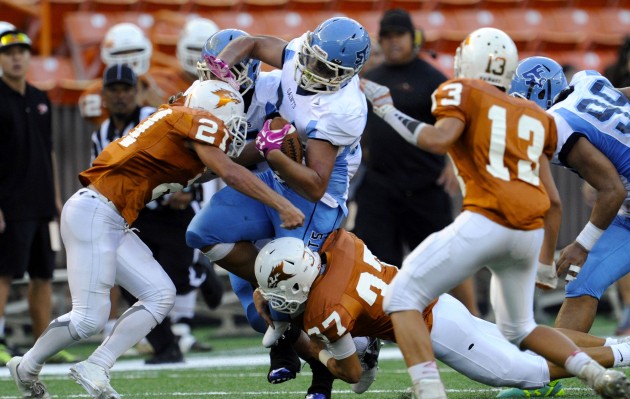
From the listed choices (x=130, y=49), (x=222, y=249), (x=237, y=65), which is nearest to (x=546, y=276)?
(x=222, y=249)

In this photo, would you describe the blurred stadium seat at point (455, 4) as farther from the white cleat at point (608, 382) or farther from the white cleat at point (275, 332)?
the white cleat at point (608, 382)

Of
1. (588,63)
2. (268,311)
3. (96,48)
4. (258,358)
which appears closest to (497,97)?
(268,311)

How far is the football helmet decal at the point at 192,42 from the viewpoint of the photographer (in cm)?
862

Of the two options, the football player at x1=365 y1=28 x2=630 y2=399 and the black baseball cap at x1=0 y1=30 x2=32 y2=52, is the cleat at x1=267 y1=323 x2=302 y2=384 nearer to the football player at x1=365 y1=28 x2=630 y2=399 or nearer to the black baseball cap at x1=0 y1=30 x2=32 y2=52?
the football player at x1=365 y1=28 x2=630 y2=399

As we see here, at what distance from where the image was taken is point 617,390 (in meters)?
4.28

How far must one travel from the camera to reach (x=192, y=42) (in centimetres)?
874

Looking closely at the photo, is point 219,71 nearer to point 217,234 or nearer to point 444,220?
point 217,234

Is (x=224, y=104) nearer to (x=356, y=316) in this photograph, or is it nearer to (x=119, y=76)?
(x=356, y=316)

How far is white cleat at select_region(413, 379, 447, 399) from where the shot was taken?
4.28 metres

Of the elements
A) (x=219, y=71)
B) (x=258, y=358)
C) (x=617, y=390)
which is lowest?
(x=258, y=358)

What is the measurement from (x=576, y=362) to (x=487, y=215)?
0.65 meters

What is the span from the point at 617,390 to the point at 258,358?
11.1 ft

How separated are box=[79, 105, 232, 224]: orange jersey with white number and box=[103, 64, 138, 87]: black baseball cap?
212 cm

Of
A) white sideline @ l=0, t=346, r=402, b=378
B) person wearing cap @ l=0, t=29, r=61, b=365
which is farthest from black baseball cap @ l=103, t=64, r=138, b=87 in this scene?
white sideline @ l=0, t=346, r=402, b=378
